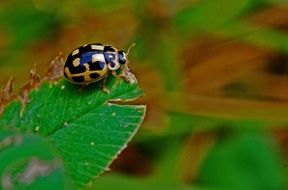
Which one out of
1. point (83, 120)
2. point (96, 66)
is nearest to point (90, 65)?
point (96, 66)

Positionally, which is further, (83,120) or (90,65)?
(90,65)

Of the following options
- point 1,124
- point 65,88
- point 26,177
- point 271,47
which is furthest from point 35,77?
point 271,47

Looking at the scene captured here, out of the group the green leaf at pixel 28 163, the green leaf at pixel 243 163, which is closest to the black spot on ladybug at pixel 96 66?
the green leaf at pixel 28 163

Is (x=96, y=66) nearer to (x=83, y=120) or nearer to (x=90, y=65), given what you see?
(x=90, y=65)

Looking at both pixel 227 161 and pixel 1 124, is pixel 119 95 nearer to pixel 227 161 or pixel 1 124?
pixel 1 124

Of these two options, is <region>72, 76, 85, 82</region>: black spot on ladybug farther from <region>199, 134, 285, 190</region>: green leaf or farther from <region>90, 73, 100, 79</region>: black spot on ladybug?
<region>199, 134, 285, 190</region>: green leaf

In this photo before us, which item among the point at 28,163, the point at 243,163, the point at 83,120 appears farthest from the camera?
the point at 243,163
